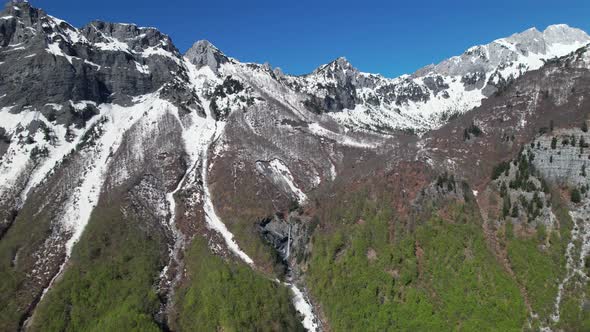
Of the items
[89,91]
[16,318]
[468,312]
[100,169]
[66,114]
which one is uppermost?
[89,91]

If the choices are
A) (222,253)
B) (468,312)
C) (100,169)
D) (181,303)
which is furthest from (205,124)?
(468,312)

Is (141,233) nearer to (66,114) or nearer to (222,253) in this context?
(222,253)

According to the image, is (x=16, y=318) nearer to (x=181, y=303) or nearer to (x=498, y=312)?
(x=181, y=303)

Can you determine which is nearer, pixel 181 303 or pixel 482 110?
pixel 181 303

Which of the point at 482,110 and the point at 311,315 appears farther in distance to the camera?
the point at 482,110

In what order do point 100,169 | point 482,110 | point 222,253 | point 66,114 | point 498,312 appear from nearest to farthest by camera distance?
point 498,312, point 222,253, point 482,110, point 100,169, point 66,114

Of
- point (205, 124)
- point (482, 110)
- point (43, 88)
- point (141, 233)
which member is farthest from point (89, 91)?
point (482, 110)

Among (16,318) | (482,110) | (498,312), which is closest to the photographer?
(498,312)

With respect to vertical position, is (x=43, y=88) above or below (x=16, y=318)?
above

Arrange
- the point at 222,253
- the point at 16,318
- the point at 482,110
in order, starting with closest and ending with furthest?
the point at 16,318, the point at 222,253, the point at 482,110
